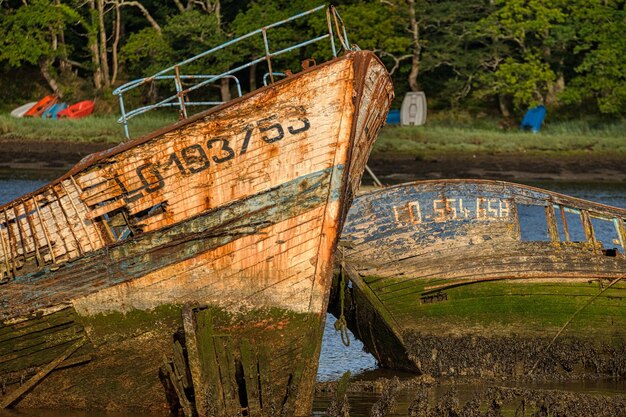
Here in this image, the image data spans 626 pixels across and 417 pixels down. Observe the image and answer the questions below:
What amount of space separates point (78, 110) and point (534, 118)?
54.6 feet

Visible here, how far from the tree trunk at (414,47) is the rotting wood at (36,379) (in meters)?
33.1

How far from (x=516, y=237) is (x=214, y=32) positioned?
3050cm

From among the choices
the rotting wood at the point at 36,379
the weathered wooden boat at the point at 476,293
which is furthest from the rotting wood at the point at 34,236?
the weathered wooden boat at the point at 476,293

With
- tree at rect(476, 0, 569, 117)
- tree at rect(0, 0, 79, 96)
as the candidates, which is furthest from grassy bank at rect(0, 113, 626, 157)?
tree at rect(0, 0, 79, 96)

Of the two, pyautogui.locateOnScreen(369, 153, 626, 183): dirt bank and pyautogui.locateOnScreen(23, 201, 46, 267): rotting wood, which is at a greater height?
pyautogui.locateOnScreen(23, 201, 46, 267): rotting wood

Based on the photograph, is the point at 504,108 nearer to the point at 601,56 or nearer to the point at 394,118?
the point at 394,118

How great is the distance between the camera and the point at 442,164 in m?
36.9

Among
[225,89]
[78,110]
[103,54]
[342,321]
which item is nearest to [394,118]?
[225,89]

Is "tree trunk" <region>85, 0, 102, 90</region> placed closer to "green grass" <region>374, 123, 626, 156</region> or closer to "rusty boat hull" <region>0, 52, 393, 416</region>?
"green grass" <region>374, 123, 626, 156</region>

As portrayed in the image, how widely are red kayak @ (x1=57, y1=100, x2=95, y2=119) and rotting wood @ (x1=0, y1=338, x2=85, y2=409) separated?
104ft

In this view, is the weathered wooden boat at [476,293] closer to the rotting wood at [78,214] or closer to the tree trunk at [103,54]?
the rotting wood at [78,214]

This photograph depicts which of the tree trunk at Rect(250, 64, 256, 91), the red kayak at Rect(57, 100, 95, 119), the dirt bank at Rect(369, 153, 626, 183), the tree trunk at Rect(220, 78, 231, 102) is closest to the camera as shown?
the dirt bank at Rect(369, 153, 626, 183)

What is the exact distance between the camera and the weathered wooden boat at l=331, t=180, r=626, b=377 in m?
15.1

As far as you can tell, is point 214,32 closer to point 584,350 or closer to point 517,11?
point 517,11
